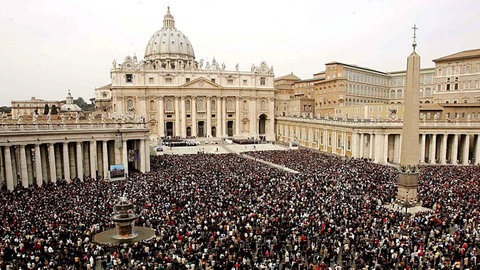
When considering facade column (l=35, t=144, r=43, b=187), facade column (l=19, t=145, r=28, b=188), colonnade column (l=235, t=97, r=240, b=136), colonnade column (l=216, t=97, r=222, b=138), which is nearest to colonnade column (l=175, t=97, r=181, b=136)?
colonnade column (l=216, t=97, r=222, b=138)

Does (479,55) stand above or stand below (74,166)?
above

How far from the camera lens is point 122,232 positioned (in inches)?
801

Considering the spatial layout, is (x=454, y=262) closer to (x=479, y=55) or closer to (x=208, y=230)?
(x=208, y=230)

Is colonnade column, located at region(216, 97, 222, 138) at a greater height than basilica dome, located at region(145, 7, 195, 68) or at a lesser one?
lesser

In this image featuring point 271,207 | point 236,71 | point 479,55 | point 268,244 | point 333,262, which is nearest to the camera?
point 333,262

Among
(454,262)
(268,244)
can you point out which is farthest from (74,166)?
(454,262)

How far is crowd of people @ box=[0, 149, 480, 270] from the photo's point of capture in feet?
55.1

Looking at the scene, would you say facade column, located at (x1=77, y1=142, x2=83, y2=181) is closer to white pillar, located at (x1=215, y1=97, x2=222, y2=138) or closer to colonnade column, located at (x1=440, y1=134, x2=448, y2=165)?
colonnade column, located at (x1=440, y1=134, x2=448, y2=165)

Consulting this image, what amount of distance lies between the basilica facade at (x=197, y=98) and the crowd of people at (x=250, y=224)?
51.0m

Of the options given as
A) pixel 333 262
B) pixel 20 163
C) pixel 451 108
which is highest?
pixel 451 108

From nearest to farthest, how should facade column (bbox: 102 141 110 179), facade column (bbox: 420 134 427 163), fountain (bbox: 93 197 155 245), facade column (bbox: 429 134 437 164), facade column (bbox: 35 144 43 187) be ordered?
fountain (bbox: 93 197 155 245) → facade column (bbox: 35 144 43 187) → facade column (bbox: 102 141 110 179) → facade column (bbox: 429 134 437 164) → facade column (bbox: 420 134 427 163)

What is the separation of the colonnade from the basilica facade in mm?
39323

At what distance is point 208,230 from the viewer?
Answer: 66.1ft

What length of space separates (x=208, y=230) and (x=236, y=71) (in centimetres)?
7256
